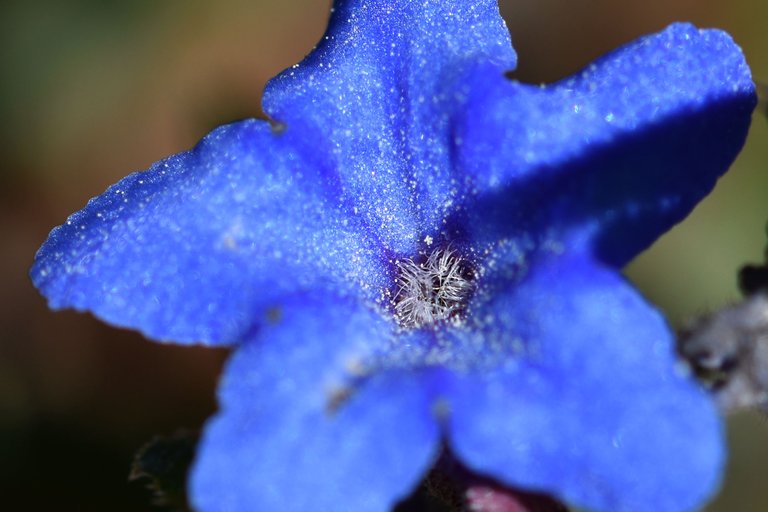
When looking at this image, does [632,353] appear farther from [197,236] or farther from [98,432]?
[98,432]

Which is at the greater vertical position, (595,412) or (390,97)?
(390,97)

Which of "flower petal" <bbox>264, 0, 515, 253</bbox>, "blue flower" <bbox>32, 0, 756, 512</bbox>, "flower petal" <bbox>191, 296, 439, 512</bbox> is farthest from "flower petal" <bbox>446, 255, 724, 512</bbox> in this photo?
"flower petal" <bbox>264, 0, 515, 253</bbox>

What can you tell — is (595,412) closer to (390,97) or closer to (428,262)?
(428,262)

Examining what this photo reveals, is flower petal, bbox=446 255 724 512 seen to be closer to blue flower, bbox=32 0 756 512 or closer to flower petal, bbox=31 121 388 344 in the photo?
blue flower, bbox=32 0 756 512

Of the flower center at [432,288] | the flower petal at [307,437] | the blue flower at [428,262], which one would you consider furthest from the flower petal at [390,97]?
the flower petal at [307,437]

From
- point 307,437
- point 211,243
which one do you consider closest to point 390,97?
point 211,243

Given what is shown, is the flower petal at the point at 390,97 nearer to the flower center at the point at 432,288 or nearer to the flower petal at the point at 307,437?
the flower center at the point at 432,288

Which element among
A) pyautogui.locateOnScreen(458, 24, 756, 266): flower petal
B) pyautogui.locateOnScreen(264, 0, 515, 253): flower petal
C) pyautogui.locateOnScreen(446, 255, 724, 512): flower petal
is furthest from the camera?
pyautogui.locateOnScreen(264, 0, 515, 253): flower petal
